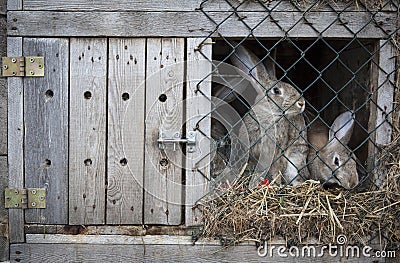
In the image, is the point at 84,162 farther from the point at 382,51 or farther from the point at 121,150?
the point at 382,51

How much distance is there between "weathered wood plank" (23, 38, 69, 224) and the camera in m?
2.81

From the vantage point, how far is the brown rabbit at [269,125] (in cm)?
316

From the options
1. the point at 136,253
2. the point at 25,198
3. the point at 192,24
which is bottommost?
the point at 136,253

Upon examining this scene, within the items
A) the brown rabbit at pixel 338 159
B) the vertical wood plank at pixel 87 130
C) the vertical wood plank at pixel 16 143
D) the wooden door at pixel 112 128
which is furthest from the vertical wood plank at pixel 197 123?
the vertical wood plank at pixel 16 143

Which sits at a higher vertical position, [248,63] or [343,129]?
[248,63]

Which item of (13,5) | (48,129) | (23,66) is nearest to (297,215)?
(48,129)

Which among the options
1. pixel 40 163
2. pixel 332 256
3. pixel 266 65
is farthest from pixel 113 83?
pixel 332 256

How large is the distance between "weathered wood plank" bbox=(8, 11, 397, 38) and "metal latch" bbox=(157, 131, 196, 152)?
0.53 m

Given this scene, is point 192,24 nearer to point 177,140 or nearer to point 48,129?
point 177,140

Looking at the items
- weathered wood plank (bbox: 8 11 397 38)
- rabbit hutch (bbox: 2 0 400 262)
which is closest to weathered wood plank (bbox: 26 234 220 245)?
rabbit hutch (bbox: 2 0 400 262)

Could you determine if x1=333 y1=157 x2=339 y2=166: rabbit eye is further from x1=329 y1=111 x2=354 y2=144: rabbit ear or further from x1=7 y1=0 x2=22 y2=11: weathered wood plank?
x1=7 y1=0 x2=22 y2=11: weathered wood plank

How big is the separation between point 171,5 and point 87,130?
2.64 feet

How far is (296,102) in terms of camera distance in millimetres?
3135

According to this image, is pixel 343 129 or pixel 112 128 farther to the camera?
pixel 343 129
